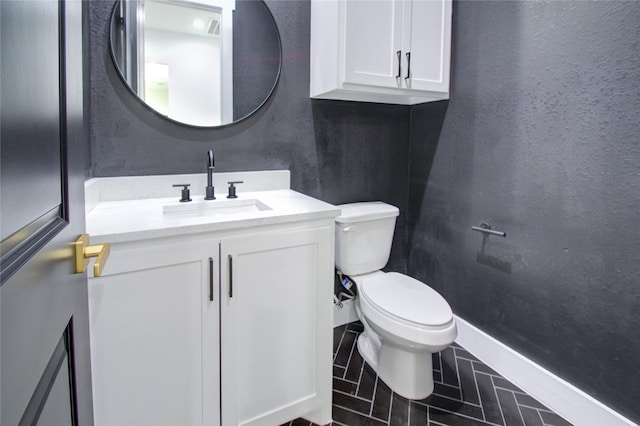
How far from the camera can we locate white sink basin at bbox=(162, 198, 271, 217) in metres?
1.61

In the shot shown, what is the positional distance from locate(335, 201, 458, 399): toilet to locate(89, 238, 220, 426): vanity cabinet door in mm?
788

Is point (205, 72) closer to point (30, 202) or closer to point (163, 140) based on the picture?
point (163, 140)

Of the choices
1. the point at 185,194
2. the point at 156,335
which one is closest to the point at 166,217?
the point at 185,194

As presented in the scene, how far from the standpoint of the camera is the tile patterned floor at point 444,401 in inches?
64.2

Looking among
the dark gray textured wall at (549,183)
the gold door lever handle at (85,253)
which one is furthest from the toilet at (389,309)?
the gold door lever handle at (85,253)

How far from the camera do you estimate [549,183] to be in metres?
1.69

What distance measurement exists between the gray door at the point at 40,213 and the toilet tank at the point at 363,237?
1441 millimetres

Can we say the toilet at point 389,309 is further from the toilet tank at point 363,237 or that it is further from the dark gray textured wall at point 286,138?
the dark gray textured wall at point 286,138

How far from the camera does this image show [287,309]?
1455 mm

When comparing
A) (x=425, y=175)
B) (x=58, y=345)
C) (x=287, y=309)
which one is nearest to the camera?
(x=58, y=345)

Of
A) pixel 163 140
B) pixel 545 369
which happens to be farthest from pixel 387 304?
pixel 163 140

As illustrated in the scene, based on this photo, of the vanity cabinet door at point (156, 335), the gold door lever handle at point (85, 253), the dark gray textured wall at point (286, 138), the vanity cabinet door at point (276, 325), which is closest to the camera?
the gold door lever handle at point (85, 253)

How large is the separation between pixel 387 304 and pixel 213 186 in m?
1.00

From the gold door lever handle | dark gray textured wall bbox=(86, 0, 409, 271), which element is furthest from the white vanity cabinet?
dark gray textured wall bbox=(86, 0, 409, 271)
